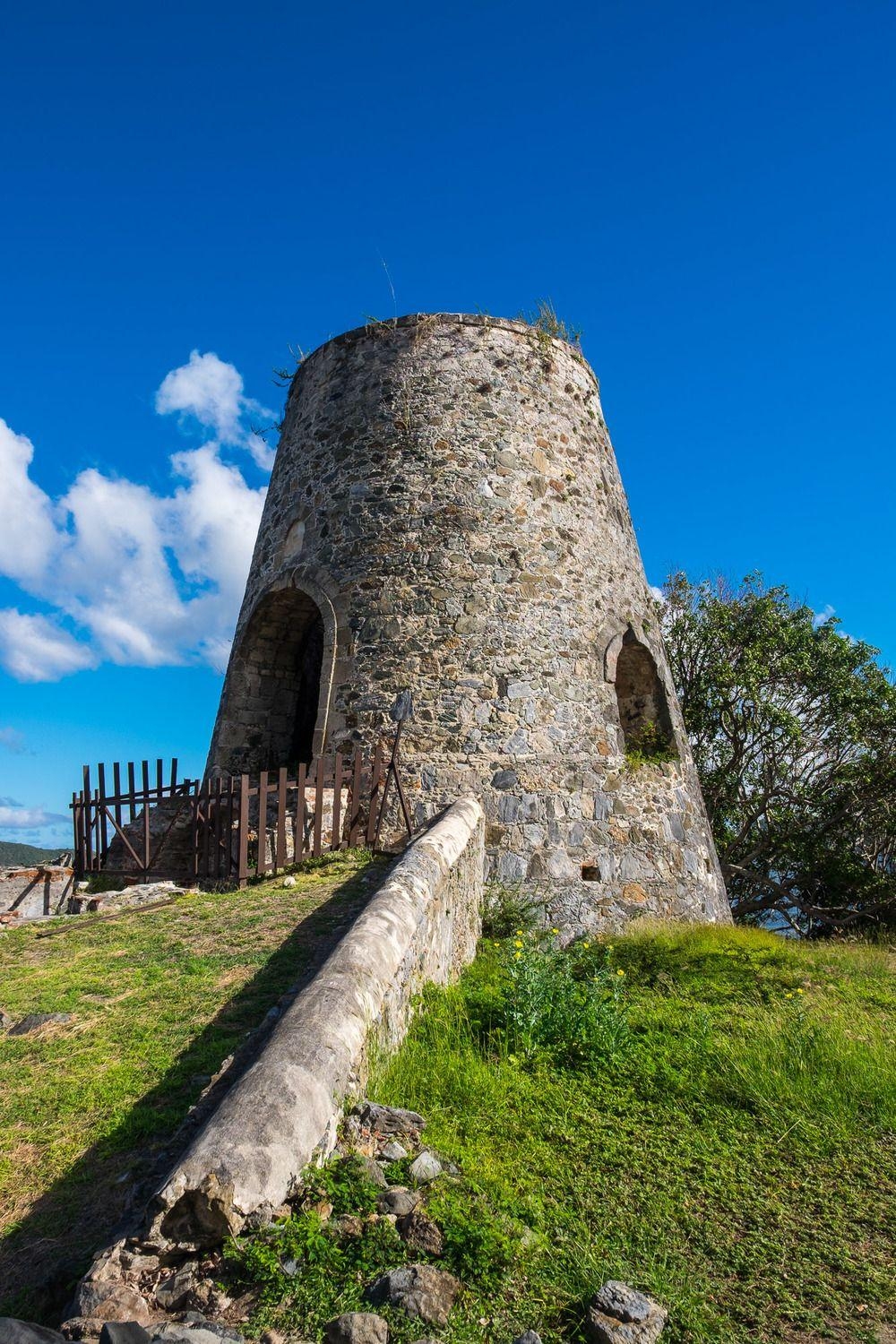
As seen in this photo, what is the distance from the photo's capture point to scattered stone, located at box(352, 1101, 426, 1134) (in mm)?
3111

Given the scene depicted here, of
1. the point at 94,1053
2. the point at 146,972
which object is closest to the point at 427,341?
the point at 146,972

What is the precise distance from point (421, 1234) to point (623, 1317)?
63 centimetres

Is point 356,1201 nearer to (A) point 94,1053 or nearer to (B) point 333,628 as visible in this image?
(A) point 94,1053

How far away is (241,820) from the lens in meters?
8.16

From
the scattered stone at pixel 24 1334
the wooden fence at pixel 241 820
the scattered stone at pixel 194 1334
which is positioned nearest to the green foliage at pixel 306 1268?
the scattered stone at pixel 194 1334

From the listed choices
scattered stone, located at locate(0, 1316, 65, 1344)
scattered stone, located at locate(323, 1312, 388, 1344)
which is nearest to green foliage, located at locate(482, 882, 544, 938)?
scattered stone, located at locate(323, 1312, 388, 1344)

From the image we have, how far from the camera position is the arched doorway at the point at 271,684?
1145 cm

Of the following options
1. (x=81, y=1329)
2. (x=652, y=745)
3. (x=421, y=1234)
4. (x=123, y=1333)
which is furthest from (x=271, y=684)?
(x=123, y=1333)

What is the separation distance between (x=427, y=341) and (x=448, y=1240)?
35.2 feet

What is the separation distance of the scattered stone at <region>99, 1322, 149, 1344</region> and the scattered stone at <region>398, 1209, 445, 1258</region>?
0.91m

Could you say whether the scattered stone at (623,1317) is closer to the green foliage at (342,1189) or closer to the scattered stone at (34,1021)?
the green foliage at (342,1189)

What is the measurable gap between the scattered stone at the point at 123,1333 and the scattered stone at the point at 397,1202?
93cm

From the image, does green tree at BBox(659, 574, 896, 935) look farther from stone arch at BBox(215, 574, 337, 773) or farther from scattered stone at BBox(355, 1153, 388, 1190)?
scattered stone at BBox(355, 1153, 388, 1190)

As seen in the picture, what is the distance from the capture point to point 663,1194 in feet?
11.0
